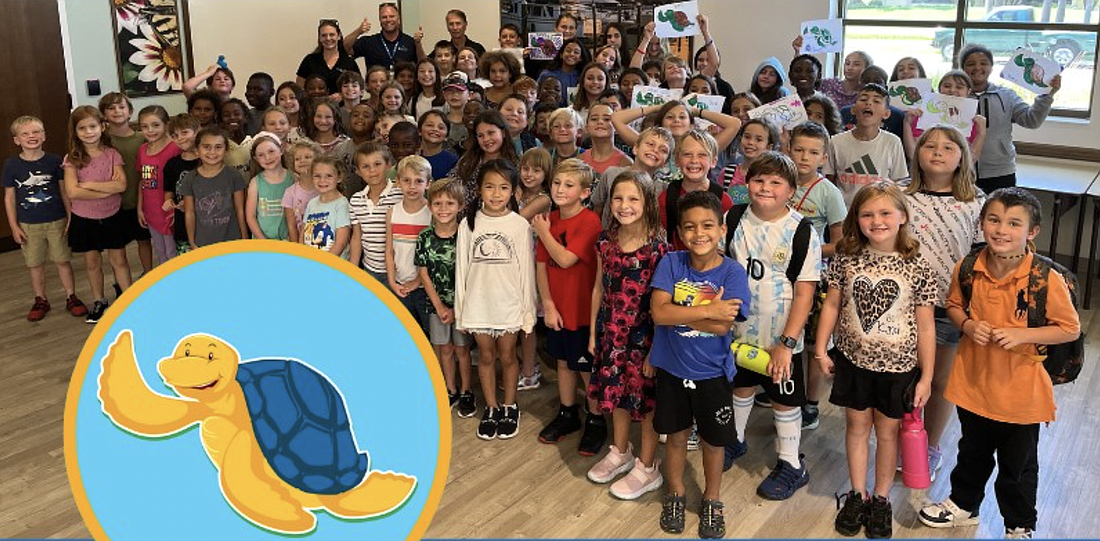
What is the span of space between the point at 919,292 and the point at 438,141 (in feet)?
7.22

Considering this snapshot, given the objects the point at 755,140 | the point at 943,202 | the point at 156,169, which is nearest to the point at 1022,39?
the point at 755,140

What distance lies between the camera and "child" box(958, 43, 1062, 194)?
4.62 metres

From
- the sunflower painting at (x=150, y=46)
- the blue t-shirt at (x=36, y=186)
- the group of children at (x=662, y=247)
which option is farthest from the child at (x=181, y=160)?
the sunflower painting at (x=150, y=46)

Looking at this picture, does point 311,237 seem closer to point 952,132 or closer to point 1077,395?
point 952,132

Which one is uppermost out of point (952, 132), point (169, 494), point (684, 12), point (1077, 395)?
point (684, 12)

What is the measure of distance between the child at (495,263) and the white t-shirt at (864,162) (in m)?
1.44

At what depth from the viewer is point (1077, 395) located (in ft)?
12.3

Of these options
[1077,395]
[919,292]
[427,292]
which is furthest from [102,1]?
[1077,395]

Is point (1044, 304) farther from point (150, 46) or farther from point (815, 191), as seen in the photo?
point (150, 46)

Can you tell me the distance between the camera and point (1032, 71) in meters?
4.76

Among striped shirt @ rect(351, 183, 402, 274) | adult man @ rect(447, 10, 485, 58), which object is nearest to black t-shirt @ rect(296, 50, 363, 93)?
adult man @ rect(447, 10, 485, 58)

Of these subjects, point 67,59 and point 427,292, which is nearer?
point 427,292

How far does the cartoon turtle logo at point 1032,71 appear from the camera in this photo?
4.72 metres

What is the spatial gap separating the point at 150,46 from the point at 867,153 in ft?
17.4
